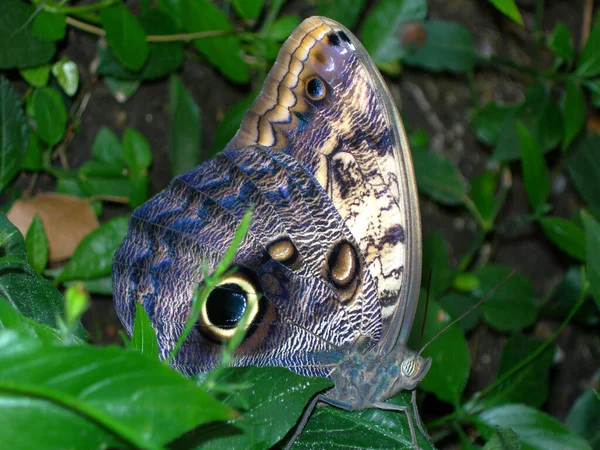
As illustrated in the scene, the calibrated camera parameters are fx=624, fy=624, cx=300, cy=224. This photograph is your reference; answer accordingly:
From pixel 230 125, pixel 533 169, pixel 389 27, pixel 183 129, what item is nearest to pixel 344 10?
pixel 389 27

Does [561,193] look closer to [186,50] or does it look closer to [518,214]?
[518,214]

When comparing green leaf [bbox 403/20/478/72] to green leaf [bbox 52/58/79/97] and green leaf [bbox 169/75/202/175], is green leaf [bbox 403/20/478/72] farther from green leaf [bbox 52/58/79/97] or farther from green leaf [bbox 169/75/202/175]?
green leaf [bbox 52/58/79/97]

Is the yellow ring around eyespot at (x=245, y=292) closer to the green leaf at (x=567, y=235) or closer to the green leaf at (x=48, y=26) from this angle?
the green leaf at (x=48, y=26)

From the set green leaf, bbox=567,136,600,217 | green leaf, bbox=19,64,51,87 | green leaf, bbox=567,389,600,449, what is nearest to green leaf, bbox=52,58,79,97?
green leaf, bbox=19,64,51,87

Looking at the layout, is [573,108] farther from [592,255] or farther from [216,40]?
[216,40]

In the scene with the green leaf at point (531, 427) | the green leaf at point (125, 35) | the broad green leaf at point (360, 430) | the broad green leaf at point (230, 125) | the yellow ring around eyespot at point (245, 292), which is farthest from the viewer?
the broad green leaf at point (230, 125)

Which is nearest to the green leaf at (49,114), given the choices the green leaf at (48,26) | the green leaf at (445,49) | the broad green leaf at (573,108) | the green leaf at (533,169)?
the green leaf at (48,26)
